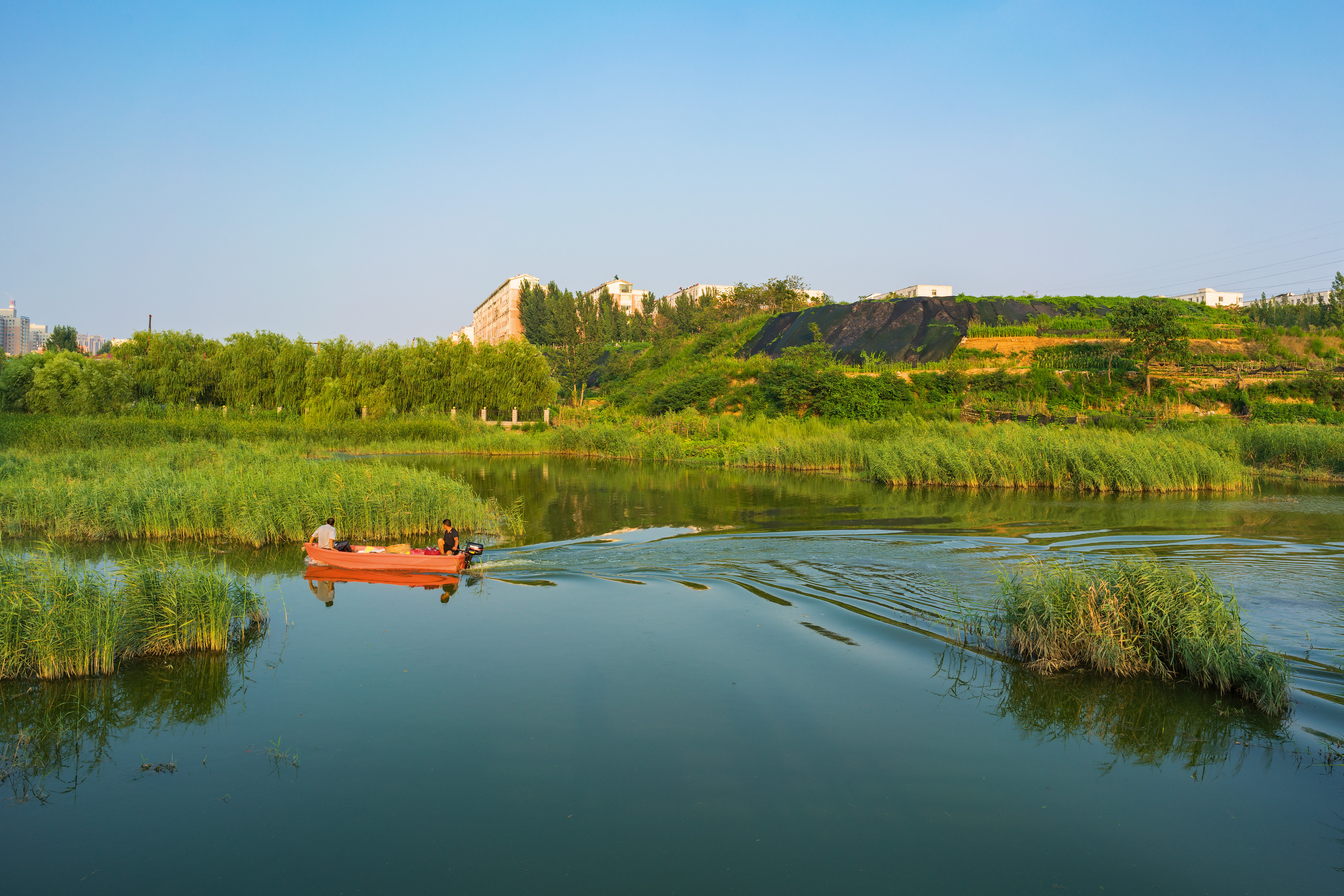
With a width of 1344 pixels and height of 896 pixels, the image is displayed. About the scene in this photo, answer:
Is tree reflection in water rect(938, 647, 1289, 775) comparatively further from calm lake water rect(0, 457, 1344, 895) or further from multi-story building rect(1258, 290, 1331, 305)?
multi-story building rect(1258, 290, 1331, 305)

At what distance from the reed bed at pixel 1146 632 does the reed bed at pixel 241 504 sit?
11.1m

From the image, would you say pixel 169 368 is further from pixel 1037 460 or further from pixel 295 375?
pixel 1037 460

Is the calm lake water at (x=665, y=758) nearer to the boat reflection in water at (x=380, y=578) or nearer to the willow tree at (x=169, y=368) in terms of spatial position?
Answer: the boat reflection in water at (x=380, y=578)

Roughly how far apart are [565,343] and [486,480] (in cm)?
5325

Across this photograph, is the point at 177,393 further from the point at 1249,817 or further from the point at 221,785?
the point at 1249,817

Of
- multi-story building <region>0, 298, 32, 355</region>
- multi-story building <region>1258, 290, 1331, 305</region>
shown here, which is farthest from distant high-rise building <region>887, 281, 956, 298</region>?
multi-story building <region>0, 298, 32, 355</region>

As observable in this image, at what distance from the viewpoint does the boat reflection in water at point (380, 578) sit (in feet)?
41.3

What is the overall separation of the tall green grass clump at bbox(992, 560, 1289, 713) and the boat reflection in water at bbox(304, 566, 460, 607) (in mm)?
8192

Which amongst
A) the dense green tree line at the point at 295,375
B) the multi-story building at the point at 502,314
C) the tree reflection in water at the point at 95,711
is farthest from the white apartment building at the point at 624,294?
the tree reflection in water at the point at 95,711

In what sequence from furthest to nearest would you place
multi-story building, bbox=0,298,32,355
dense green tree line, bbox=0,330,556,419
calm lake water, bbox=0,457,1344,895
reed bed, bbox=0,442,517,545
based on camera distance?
multi-story building, bbox=0,298,32,355, dense green tree line, bbox=0,330,556,419, reed bed, bbox=0,442,517,545, calm lake water, bbox=0,457,1344,895

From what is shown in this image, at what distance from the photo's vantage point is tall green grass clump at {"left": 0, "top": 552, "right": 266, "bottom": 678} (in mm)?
8070

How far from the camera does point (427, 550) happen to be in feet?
42.5

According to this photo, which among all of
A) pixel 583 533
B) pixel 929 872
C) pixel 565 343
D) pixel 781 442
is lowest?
pixel 929 872

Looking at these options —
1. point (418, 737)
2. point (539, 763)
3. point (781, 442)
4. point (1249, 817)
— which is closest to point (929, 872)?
point (1249, 817)
